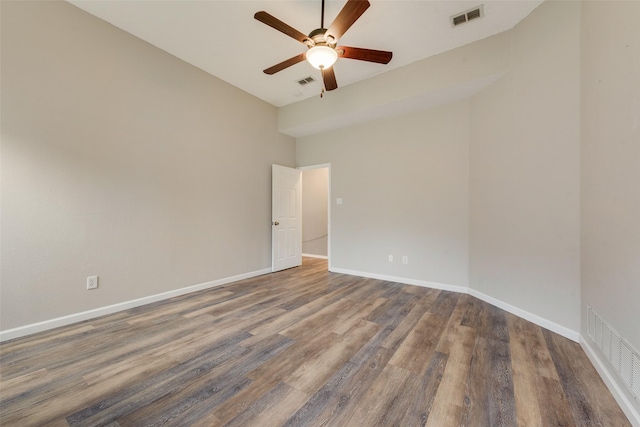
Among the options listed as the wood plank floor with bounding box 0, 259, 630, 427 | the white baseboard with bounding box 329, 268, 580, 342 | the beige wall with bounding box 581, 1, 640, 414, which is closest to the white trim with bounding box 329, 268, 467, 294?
the white baseboard with bounding box 329, 268, 580, 342

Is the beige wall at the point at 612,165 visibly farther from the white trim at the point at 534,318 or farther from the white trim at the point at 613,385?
the white trim at the point at 534,318

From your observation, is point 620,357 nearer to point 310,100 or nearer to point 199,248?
point 199,248


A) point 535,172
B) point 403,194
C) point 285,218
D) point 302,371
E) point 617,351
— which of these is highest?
point 535,172

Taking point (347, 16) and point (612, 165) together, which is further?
point (347, 16)

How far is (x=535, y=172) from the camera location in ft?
8.54

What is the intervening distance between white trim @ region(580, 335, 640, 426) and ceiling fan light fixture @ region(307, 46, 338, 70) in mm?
3184

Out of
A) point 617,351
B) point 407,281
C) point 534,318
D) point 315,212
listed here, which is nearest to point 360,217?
point 407,281

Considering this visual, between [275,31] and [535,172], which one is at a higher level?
[275,31]

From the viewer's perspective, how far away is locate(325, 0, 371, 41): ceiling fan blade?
1884 millimetres

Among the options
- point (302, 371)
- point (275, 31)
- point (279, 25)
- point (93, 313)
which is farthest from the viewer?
point (275, 31)

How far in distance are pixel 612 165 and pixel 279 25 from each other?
2700 millimetres

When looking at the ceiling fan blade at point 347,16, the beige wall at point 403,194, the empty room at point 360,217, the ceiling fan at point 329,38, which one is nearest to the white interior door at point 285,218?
the empty room at point 360,217

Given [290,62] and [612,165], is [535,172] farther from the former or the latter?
[290,62]

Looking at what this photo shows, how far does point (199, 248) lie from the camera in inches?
147
